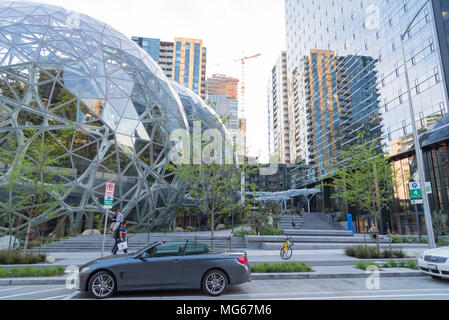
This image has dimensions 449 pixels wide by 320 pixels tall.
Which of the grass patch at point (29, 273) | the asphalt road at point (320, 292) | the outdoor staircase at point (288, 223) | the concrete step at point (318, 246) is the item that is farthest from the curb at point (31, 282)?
the outdoor staircase at point (288, 223)

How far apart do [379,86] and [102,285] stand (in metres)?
36.1

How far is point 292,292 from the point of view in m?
6.66

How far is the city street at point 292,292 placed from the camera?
6090mm

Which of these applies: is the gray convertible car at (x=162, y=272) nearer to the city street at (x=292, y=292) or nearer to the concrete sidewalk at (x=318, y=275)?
the city street at (x=292, y=292)

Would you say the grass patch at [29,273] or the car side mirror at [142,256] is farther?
the grass patch at [29,273]

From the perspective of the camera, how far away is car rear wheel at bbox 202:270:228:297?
629 cm

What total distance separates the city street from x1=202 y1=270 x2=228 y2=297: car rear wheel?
6.2 inches

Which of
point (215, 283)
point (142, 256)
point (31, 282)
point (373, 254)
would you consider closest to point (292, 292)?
point (215, 283)

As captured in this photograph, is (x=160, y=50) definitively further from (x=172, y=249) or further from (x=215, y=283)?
(x=215, y=283)

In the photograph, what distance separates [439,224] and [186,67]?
298ft

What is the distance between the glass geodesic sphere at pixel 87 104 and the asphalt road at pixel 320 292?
11.8 meters
